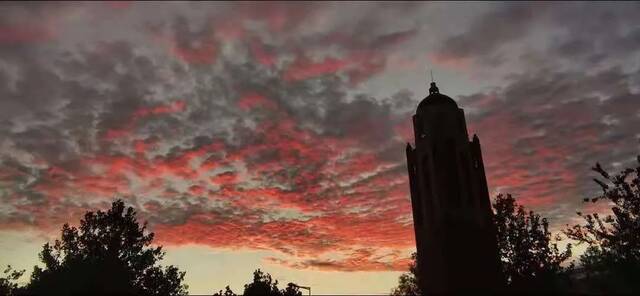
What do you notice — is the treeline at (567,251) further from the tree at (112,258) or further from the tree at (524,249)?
the tree at (112,258)

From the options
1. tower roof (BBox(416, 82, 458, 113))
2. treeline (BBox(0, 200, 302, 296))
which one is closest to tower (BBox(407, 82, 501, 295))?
tower roof (BBox(416, 82, 458, 113))

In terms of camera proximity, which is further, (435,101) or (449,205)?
(435,101)

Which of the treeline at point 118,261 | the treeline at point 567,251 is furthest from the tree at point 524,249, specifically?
the treeline at point 118,261

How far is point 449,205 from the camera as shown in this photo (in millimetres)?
31078

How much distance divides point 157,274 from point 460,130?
1414 inches

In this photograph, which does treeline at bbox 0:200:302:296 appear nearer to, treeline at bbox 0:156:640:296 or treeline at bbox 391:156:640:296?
treeline at bbox 0:156:640:296

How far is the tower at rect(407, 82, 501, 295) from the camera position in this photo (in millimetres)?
29672

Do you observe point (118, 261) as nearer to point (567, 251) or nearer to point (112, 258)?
point (112, 258)

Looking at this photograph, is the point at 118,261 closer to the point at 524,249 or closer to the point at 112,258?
the point at 112,258

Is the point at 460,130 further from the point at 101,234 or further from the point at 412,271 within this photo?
the point at 101,234

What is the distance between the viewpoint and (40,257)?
158 ft

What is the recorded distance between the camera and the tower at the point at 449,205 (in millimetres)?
29672

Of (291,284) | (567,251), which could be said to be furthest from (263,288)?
(567,251)

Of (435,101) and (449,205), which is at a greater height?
(435,101)
